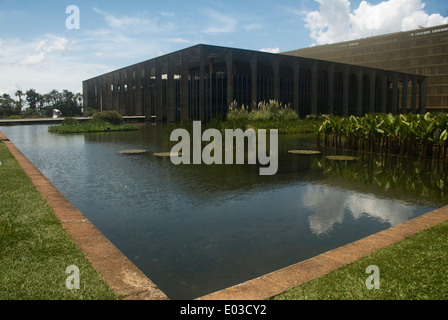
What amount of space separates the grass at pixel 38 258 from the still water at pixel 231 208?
2.52 feet

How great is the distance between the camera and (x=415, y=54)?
8438 cm

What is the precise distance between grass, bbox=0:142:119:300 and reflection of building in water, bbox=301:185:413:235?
12.0 feet

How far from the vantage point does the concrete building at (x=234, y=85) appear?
45.0m

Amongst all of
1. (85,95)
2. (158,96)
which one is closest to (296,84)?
(158,96)

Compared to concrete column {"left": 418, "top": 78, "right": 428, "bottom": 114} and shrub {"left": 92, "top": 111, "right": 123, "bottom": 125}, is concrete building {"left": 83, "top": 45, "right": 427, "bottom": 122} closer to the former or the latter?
concrete column {"left": 418, "top": 78, "right": 428, "bottom": 114}

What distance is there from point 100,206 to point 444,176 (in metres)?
9.96

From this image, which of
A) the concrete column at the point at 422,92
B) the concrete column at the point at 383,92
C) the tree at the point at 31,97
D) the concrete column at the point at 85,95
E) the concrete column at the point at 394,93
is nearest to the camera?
the concrete column at the point at 383,92

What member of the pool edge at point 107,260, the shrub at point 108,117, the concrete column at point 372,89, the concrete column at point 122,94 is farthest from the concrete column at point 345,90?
the pool edge at point 107,260

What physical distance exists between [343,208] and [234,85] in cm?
4017

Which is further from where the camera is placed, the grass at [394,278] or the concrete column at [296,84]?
the concrete column at [296,84]

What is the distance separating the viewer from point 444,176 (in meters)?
11.5

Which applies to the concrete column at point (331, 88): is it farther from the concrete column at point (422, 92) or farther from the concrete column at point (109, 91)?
the concrete column at point (109, 91)

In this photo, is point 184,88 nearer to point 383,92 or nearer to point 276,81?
point 276,81
